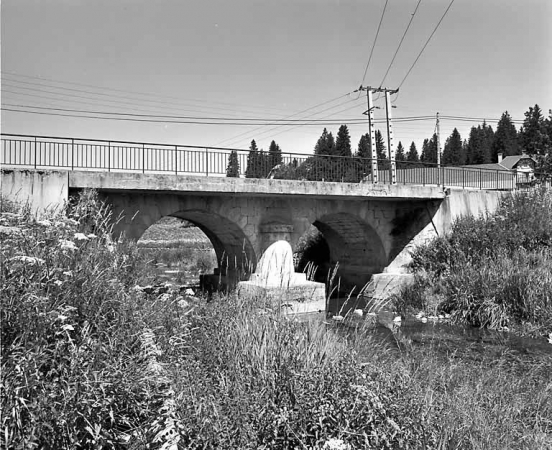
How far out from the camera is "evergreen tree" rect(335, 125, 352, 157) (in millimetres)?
71812

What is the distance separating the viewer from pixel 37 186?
34.3 feet

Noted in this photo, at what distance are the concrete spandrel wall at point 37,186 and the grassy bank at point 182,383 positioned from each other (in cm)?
603

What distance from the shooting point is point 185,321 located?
4918mm

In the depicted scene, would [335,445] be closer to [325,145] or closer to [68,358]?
[68,358]

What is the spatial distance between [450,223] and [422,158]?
74.1 metres

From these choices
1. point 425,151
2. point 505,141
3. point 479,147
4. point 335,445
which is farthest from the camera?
point 425,151

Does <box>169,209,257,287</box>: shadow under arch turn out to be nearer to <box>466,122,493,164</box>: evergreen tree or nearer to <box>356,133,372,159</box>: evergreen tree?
<box>356,133,372,159</box>: evergreen tree

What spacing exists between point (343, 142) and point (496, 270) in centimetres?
6167

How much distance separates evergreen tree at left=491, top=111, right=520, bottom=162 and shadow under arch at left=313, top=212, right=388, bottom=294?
7171 cm

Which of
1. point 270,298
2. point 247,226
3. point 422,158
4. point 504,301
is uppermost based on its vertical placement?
point 422,158

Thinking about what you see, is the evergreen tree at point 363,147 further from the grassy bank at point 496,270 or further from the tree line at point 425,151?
the grassy bank at point 496,270

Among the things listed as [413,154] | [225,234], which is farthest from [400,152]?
[225,234]

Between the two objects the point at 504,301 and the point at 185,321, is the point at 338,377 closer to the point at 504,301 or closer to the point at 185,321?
the point at 185,321

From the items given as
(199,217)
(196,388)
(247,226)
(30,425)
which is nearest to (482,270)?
(247,226)
